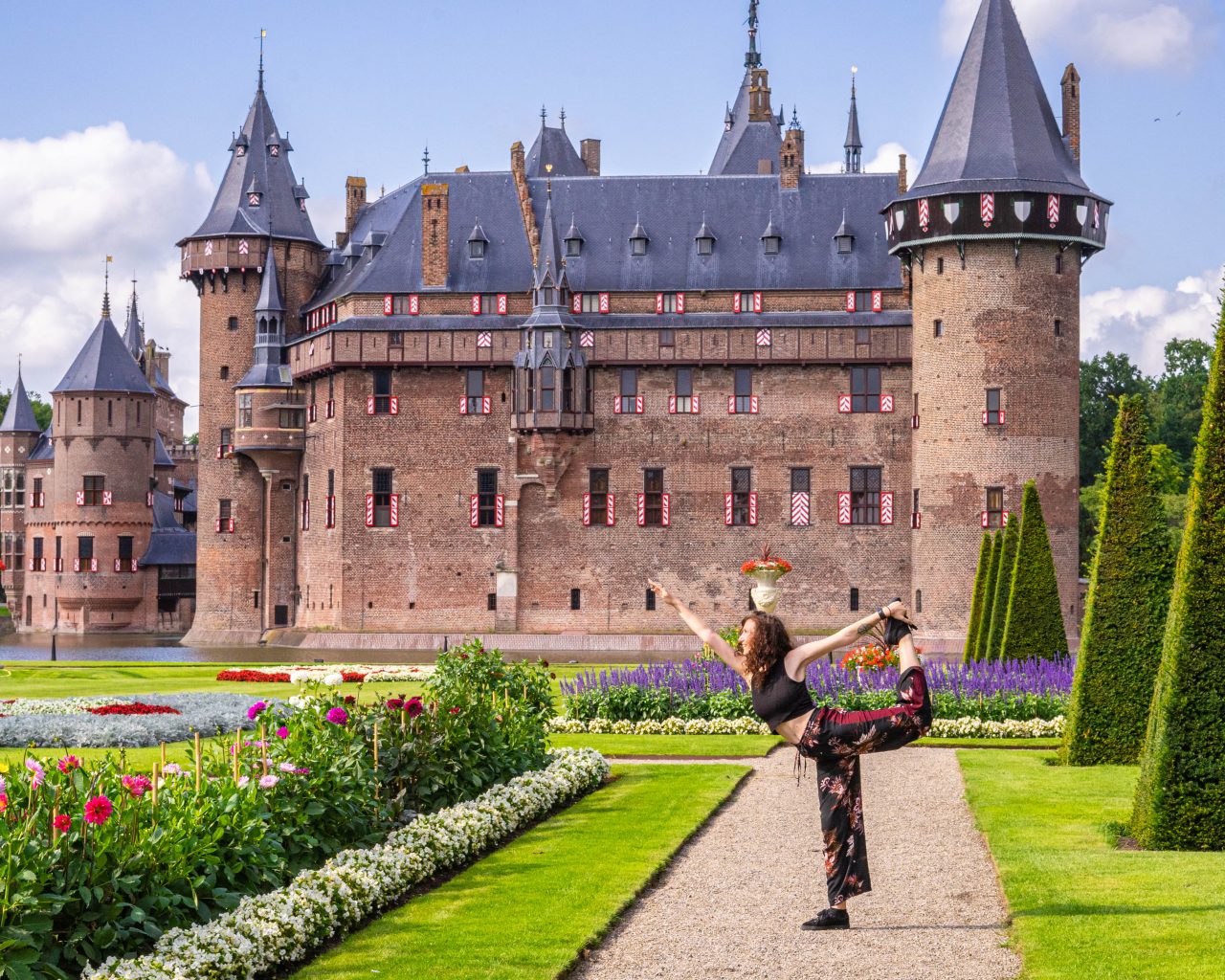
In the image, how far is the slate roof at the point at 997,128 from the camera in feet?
176

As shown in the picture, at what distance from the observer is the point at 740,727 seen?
24109 millimetres

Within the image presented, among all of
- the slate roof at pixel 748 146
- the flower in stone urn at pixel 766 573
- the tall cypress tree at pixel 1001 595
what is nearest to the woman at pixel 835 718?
the flower in stone urn at pixel 766 573

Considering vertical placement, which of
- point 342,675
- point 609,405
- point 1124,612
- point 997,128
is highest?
point 997,128

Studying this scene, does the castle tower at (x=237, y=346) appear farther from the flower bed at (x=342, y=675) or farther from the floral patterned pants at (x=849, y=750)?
the floral patterned pants at (x=849, y=750)

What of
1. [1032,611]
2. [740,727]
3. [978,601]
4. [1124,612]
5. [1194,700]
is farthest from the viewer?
[978,601]

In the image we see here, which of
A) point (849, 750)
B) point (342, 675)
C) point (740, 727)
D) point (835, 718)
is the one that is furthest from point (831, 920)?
point (342, 675)

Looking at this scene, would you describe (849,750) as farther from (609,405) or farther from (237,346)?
(237,346)

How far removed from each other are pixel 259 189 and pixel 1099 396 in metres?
41.1

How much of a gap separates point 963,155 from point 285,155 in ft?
85.3

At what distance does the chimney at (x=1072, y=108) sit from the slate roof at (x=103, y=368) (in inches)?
1627

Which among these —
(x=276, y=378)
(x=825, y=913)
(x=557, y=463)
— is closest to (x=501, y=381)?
(x=557, y=463)

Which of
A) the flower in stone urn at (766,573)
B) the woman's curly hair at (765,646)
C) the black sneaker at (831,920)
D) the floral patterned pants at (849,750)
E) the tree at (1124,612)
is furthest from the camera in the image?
the flower in stone urn at (766,573)

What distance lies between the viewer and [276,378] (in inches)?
2507

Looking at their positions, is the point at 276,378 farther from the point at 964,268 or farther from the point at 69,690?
the point at 69,690
